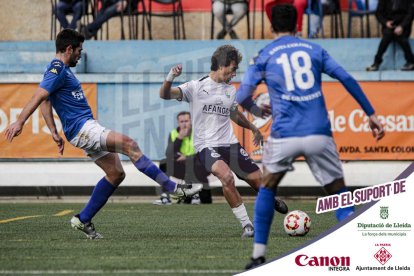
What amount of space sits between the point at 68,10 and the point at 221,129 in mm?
10050

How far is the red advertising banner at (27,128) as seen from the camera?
18.8 meters

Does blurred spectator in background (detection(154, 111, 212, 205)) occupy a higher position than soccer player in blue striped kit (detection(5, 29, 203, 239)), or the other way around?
soccer player in blue striped kit (detection(5, 29, 203, 239))

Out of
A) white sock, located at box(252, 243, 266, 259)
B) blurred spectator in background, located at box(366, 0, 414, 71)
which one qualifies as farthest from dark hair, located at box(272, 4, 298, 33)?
blurred spectator in background, located at box(366, 0, 414, 71)

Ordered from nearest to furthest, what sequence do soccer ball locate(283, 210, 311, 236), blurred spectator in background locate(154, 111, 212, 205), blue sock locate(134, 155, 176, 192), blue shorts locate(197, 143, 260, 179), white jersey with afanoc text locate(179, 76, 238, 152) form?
blue sock locate(134, 155, 176, 192)
soccer ball locate(283, 210, 311, 236)
blue shorts locate(197, 143, 260, 179)
white jersey with afanoc text locate(179, 76, 238, 152)
blurred spectator in background locate(154, 111, 212, 205)

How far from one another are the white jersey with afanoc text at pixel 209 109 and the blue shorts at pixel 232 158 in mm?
83

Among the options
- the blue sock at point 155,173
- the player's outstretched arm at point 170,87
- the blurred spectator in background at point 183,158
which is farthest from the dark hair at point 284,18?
the blurred spectator in background at point 183,158

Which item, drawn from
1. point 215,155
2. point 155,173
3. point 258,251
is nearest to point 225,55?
point 215,155

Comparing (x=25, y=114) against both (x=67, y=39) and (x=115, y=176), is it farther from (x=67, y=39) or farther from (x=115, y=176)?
(x=115, y=176)

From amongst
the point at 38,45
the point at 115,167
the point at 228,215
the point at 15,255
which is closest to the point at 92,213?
the point at 115,167

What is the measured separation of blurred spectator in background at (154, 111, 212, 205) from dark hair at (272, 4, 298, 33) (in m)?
9.97

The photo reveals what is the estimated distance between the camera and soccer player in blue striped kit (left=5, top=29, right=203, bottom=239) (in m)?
10.2

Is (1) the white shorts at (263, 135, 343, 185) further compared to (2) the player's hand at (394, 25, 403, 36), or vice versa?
(2) the player's hand at (394, 25, 403, 36)

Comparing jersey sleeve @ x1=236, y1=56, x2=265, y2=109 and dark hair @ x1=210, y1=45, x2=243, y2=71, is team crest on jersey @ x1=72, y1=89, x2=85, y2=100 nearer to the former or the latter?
dark hair @ x1=210, y1=45, x2=243, y2=71

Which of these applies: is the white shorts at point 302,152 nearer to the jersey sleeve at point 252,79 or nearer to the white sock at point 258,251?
the jersey sleeve at point 252,79
